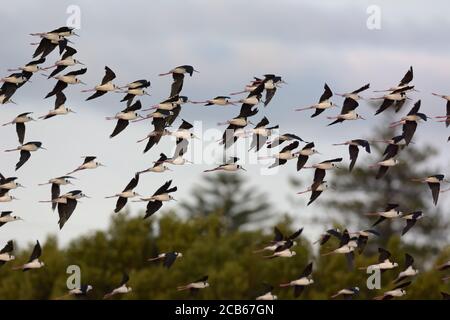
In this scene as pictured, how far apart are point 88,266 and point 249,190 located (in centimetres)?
5382

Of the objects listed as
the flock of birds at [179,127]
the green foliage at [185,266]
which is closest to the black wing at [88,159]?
the flock of birds at [179,127]

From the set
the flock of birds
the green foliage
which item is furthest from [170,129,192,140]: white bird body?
the green foliage

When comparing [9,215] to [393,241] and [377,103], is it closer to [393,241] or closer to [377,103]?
[393,241]

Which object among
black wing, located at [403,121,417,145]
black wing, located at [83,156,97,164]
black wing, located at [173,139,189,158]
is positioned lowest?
black wing, located at [83,156,97,164]

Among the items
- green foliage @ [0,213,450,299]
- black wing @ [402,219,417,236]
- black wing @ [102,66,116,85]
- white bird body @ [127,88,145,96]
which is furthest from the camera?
green foliage @ [0,213,450,299]

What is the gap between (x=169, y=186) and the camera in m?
53.3

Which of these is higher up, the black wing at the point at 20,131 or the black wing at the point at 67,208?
the black wing at the point at 20,131

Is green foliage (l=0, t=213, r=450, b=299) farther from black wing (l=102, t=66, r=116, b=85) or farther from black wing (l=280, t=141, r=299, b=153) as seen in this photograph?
black wing (l=102, t=66, r=116, b=85)

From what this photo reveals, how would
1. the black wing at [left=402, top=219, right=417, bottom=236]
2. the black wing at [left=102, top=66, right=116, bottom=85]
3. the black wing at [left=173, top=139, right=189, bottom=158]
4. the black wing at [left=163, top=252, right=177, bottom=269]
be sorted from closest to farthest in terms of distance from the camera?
1. the black wing at [left=102, top=66, right=116, bottom=85]
2. the black wing at [left=402, top=219, right=417, bottom=236]
3. the black wing at [left=173, top=139, right=189, bottom=158]
4. the black wing at [left=163, top=252, right=177, bottom=269]

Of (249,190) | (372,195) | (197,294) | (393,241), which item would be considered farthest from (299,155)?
(249,190)

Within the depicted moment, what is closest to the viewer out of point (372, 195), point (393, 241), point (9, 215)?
point (9, 215)

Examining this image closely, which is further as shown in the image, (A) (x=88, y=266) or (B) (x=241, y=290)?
(A) (x=88, y=266)

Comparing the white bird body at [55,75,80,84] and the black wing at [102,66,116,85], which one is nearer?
the black wing at [102,66,116,85]

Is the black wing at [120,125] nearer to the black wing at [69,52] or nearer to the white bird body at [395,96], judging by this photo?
the black wing at [69,52]
